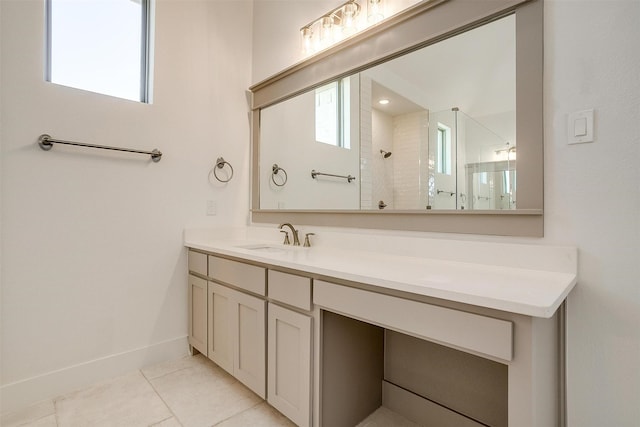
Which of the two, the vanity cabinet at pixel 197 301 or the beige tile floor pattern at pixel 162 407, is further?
the vanity cabinet at pixel 197 301

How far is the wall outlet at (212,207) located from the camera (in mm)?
2388

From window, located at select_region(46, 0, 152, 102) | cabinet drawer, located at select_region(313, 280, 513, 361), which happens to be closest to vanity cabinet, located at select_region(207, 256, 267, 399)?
cabinet drawer, located at select_region(313, 280, 513, 361)

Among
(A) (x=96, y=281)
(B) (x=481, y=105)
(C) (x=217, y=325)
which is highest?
(B) (x=481, y=105)

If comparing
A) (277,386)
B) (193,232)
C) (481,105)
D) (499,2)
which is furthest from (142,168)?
(499,2)

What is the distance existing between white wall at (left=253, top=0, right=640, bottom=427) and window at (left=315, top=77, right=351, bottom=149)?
3.48 ft

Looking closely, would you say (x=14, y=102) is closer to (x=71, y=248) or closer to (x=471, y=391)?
(x=71, y=248)

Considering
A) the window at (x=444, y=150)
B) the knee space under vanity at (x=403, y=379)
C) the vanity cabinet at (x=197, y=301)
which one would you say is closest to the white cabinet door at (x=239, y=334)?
the vanity cabinet at (x=197, y=301)

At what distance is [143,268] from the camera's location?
6.85 ft

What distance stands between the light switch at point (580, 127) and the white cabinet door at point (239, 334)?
146 cm

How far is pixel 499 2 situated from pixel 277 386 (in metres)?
1.95

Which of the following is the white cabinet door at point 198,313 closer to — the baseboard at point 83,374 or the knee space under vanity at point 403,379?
the baseboard at point 83,374

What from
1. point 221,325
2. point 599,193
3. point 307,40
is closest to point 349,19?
point 307,40

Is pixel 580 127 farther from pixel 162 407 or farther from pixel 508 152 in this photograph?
pixel 162 407

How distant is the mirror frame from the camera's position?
1.20m
